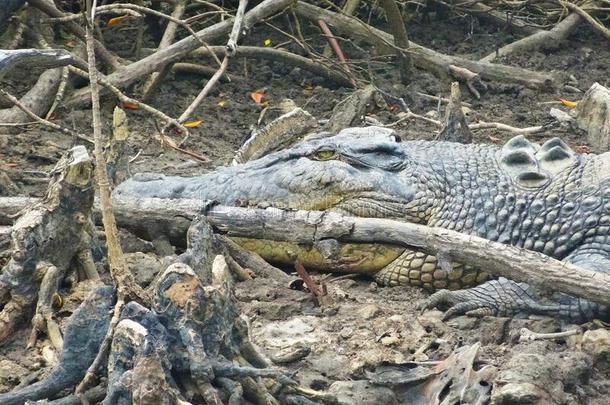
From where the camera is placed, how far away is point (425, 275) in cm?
498

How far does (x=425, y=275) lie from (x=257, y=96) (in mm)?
3113

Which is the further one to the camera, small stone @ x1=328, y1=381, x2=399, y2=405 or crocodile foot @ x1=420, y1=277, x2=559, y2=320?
crocodile foot @ x1=420, y1=277, x2=559, y2=320

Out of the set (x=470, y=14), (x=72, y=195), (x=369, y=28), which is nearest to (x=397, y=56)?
(x=369, y=28)

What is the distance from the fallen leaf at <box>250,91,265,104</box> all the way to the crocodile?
7.81 ft

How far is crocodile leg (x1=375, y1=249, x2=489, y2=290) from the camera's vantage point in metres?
4.96

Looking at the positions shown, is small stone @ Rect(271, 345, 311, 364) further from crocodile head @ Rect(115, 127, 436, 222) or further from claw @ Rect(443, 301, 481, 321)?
crocodile head @ Rect(115, 127, 436, 222)

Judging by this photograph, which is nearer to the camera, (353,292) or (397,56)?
(353,292)

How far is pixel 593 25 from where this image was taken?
9031 mm

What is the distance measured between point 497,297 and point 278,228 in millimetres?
990

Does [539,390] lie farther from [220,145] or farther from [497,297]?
[220,145]

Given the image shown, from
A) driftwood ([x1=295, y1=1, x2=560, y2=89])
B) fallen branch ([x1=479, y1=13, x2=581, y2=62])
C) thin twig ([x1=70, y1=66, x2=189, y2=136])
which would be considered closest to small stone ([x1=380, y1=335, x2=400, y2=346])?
thin twig ([x1=70, y1=66, x2=189, y2=136])

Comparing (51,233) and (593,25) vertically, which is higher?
(51,233)

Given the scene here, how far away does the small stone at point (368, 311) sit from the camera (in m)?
4.34

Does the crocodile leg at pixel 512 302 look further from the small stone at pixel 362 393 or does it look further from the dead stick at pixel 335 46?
the dead stick at pixel 335 46
